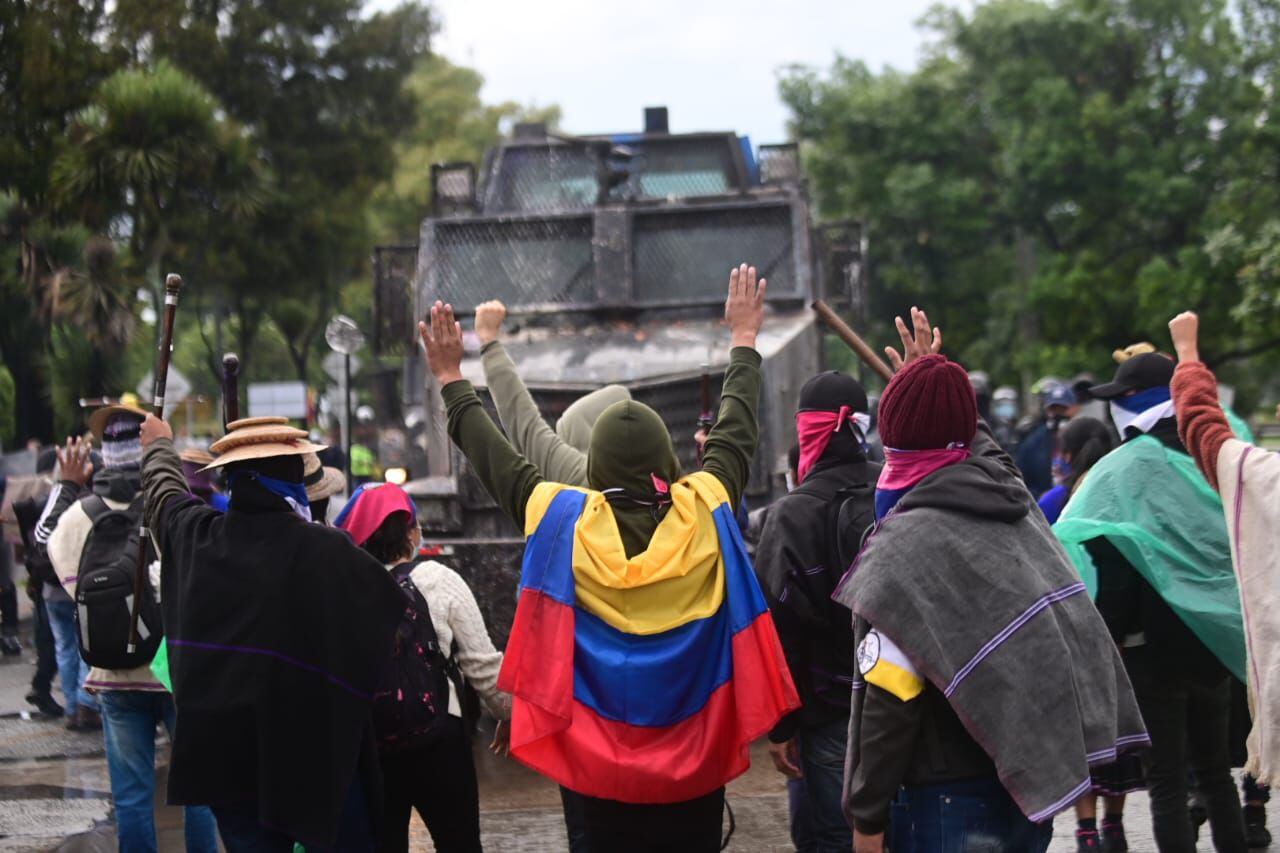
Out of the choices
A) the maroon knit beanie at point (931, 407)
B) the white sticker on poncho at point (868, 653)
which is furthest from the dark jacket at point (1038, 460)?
the white sticker on poncho at point (868, 653)

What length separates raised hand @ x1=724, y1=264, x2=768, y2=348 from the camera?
13.9 feet

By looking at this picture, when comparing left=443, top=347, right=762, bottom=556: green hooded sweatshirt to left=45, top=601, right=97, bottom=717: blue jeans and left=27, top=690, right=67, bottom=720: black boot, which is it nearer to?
left=45, top=601, right=97, bottom=717: blue jeans

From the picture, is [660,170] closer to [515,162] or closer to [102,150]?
[515,162]

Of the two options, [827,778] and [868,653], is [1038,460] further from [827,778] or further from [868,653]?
[868,653]

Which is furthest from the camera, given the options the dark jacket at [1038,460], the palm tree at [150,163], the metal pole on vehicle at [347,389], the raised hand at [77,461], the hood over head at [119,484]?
the palm tree at [150,163]

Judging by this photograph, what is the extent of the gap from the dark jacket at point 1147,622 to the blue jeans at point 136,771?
3.00 meters

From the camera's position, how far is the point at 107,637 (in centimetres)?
538

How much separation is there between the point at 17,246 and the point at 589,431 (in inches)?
733

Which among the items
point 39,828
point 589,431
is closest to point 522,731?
point 589,431

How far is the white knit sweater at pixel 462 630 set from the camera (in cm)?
446

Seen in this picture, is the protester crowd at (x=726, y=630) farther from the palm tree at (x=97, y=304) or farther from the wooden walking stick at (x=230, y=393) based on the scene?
the palm tree at (x=97, y=304)

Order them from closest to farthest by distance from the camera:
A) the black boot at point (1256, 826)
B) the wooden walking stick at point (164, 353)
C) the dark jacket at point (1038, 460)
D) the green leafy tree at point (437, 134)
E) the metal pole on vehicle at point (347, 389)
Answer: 1. the wooden walking stick at point (164, 353)
2. the black boot at point (1256, 826)
3. the dark jacket at point (1038, 460)
4. the metal pole on vehicle at point (347, 389)
5. the green leafy tree at point (437, 134)

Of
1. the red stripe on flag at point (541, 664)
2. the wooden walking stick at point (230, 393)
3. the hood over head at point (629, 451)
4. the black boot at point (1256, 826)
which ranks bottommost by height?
the black boot at point (1256, 826)

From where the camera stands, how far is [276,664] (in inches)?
155
